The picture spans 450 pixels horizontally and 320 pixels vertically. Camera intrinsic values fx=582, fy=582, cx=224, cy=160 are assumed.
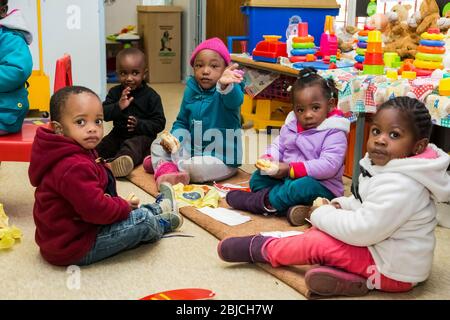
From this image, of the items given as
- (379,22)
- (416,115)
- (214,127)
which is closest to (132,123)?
(214,127)

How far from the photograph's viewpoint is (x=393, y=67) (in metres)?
2.43

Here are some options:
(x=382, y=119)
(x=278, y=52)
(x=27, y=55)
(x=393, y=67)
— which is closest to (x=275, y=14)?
(x=278, y=52)

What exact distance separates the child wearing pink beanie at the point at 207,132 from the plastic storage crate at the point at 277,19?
0.88 m

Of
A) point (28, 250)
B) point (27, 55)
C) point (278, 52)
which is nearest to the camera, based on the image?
point (28, 250)

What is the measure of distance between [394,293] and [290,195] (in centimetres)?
57

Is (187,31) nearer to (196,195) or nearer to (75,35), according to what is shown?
(75,35)

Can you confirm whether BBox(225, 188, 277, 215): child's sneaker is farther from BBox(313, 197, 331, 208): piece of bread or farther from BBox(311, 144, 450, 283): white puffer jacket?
BBox(311, 144, 450, 283): white puffer jacket

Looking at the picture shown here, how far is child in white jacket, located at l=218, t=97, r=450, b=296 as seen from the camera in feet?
4.76

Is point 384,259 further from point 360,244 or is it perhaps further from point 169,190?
point 169,190

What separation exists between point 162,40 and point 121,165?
2.89m

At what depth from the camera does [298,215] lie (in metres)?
2.01

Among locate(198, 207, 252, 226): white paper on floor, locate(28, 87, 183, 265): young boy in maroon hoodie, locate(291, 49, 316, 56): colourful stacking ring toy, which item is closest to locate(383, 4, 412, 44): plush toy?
locate(291, 49, 316, 56): colourful stacking ring toy

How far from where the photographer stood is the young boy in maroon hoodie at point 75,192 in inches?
63.1

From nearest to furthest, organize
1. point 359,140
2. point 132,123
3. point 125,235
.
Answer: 1. point 125,235
2. point 359,140
3. point 132,123
